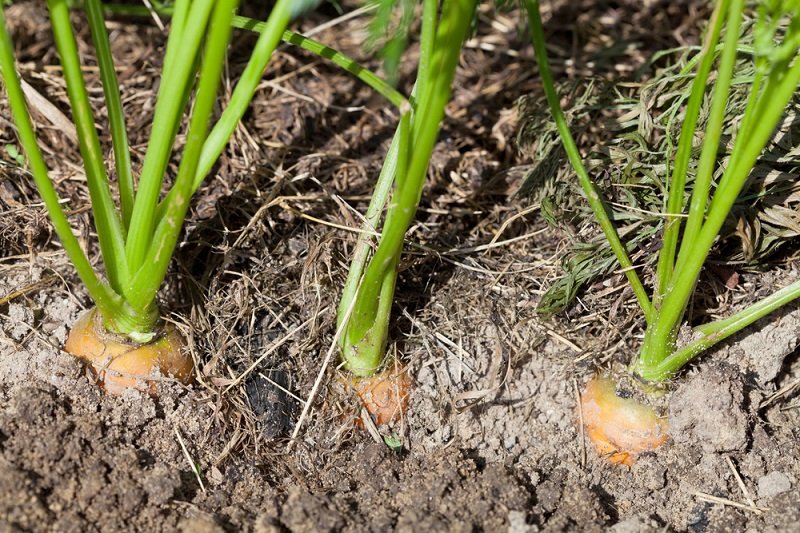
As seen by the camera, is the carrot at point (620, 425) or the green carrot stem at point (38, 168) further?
the carrot at point (620, 425)

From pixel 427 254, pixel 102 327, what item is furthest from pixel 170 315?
pixel 427 254

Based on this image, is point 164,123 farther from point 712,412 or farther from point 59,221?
point 712,412

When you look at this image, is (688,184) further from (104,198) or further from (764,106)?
(104,198)

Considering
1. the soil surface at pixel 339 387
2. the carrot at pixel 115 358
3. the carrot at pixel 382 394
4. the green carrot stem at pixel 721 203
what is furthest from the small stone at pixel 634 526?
the carrot at pixel 115 358

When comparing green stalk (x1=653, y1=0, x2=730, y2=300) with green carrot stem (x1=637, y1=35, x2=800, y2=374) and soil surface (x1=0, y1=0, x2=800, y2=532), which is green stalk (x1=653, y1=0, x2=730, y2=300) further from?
soil surface (x1=0, y1=0, x2=800, y2=532)

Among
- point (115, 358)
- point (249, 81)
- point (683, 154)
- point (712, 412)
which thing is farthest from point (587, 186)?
point (115, 358)

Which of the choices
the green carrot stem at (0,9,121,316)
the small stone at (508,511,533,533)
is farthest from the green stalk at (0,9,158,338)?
the small stone at (508,511,533,533)

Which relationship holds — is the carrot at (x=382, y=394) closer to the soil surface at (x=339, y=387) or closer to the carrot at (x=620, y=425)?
the soil surface at (x=339, y=387)

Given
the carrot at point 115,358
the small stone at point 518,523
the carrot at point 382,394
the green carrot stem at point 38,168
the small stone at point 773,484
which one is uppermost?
the green carrot stem at point 38,168
